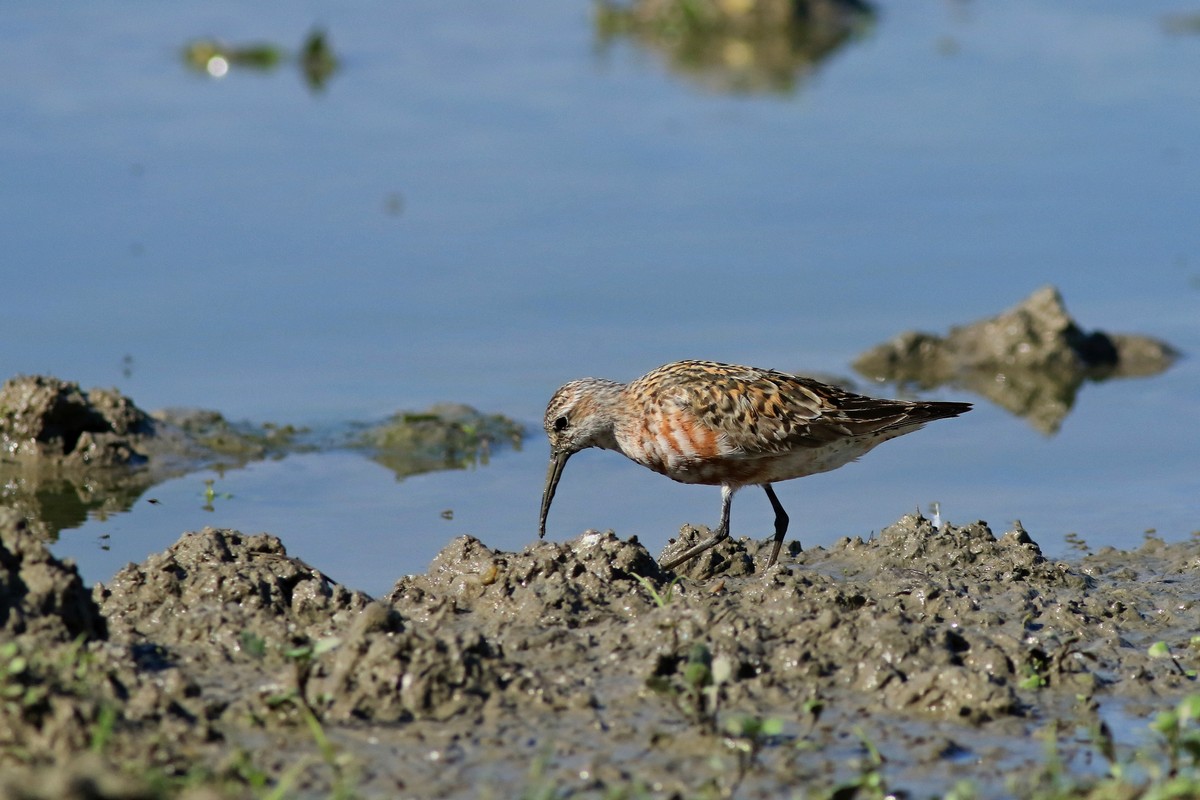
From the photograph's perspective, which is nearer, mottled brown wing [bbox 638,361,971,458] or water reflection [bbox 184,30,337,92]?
mottled brown wing [bbox 638,361,971,458]

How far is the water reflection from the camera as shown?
762 inches

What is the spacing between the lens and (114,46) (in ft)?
66.1

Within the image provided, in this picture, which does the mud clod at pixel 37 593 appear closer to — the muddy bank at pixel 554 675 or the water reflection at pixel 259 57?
the muddy bank at pixel 554 675

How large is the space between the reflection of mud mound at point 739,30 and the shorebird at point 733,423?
40.4 ft

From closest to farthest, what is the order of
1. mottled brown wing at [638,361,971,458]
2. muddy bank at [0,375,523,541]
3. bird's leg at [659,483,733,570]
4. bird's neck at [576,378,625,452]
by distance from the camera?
bird's leg at [659,483,733,570] → mottled brown wing at [638,361,971,458] → bird's neck at [576,378,625,452] → muddy bank at [0,375,523,541]

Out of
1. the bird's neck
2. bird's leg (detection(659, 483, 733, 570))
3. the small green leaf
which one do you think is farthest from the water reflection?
the small green leaf

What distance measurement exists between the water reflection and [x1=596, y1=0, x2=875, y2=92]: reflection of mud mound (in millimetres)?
4059

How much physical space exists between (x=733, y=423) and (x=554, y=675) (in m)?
2.41

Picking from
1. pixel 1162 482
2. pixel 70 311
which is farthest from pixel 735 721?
pixel 70 311

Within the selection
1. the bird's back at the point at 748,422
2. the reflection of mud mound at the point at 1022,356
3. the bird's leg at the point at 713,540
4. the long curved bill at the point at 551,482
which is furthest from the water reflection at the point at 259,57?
the bird's leg at the point at 713,540

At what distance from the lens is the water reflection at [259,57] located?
63.5 feet

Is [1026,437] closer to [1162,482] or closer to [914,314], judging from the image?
[1162,482]

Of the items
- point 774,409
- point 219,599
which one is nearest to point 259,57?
point 774,409

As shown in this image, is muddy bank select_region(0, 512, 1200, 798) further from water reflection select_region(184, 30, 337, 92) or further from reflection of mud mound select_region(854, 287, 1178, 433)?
water reflection select_region(184, 30, 337, 92)
